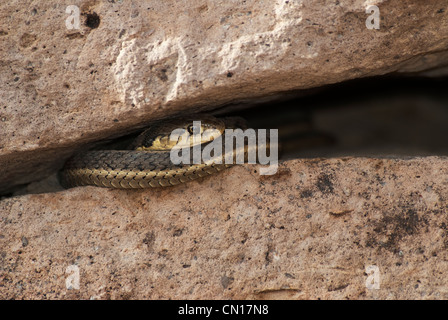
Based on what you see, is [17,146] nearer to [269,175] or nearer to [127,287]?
[127,287]

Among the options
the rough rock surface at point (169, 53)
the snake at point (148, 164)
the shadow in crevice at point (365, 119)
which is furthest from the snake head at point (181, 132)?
the shadow in crevice at point (365, 119)

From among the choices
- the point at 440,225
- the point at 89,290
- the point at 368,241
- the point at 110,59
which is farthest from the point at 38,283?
the point at 440,225

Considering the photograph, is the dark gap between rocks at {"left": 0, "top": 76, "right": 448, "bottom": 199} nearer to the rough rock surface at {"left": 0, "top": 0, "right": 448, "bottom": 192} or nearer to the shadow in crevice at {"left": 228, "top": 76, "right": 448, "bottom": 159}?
the shadow in crevice at {"left": 228, "top": 76, "right": 448, "bottom": 159}

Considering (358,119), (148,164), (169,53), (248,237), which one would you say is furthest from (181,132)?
(358,119)

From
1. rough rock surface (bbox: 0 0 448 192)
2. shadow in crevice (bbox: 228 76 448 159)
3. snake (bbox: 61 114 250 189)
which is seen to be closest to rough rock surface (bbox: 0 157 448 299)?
snake (bbox: 61 114 250 189)

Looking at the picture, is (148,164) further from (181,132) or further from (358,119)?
(358,119)

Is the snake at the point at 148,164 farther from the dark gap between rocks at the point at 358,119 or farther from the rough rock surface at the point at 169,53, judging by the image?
the dark gap between rocks at the point at 358,119
